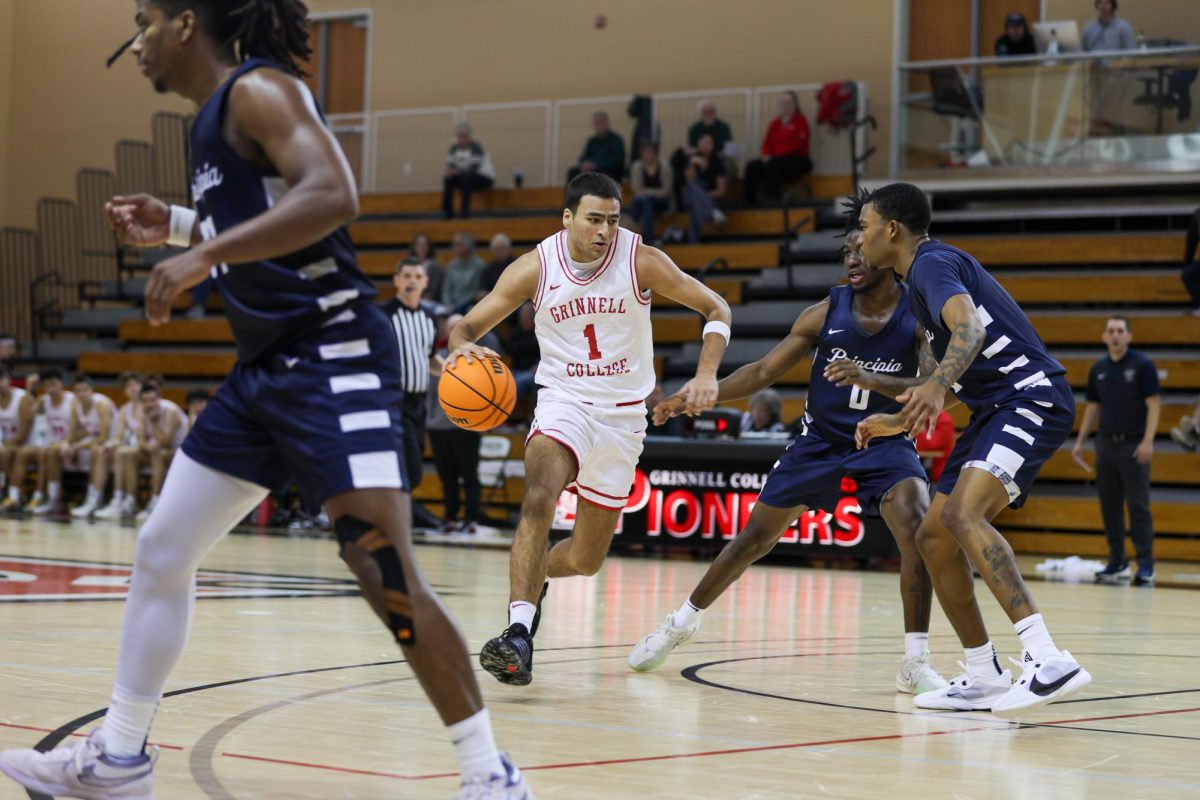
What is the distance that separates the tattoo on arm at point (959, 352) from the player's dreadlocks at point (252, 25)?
7.41ft

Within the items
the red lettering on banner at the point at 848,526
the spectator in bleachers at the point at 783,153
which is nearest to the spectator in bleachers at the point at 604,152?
the spectator in bleachers at the point at 783,153

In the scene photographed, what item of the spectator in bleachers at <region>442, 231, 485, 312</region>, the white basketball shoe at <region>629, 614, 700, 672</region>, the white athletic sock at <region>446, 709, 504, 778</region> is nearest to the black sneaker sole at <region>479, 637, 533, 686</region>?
the white basketball shoe at <region>629, 614, 700, 672</region>

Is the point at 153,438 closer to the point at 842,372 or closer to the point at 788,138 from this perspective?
the point at 788,138

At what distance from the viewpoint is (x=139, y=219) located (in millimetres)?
3182

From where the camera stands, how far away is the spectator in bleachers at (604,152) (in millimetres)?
18219

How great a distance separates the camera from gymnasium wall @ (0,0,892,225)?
18969 mm

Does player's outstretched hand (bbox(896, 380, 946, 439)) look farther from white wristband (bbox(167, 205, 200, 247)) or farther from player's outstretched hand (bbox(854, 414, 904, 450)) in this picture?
white wristband (bbox(167, 205, 200, 247))

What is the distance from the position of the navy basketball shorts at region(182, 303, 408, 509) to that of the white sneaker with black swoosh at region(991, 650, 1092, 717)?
2483mm

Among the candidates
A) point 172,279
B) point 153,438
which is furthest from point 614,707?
point 153,438

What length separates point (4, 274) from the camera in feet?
75.6

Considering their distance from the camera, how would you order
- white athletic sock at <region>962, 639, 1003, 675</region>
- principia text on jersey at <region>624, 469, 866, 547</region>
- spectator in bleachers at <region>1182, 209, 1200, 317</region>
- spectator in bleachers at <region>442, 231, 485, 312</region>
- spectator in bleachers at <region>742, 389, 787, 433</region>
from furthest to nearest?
spectator in bleachers at <region>442, 231, 485, 312</region> < spectator in bleachers at <region>1182, 209, 1200, 317</region> < spectator in bleachers at <region>742, 389, 787, 433</region> < principia text on jersey at <region>624, 469, 866, 547</region> < white athletic sock at <region>962, 639, 1003, 675</region>

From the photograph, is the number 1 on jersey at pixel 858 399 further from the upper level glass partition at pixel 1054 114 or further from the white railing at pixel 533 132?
the white railing at pixel 533 132

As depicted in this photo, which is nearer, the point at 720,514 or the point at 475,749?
the point at 475,749

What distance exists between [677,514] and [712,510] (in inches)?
12.4
